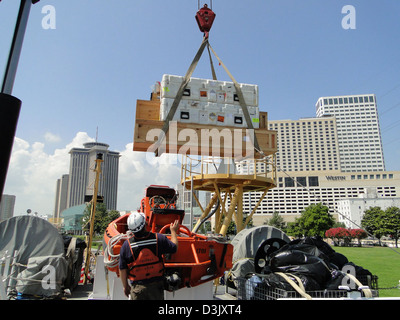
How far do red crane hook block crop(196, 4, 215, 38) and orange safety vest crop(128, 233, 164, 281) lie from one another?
1009 cm

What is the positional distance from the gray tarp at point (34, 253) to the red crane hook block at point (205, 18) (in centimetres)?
935

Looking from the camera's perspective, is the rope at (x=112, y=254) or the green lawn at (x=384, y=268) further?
the green lawn at (x=384, y=268)

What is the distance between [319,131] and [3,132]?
20127cm

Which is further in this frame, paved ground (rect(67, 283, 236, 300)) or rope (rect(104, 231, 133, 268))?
paved ground (rect(67, 283, 236, 300))

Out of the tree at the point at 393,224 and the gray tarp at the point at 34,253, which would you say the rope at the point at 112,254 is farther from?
the tree at the point at 393,224

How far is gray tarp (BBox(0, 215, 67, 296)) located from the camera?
762cm

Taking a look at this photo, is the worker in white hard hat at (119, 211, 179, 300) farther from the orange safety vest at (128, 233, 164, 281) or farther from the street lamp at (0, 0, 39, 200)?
the street lamp at (0, 0, 39, 200)

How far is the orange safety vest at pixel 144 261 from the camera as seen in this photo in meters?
3.74

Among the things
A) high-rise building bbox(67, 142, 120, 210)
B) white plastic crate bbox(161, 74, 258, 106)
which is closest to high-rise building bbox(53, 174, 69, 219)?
high-rise building bbox(67, 142, 120, 210)

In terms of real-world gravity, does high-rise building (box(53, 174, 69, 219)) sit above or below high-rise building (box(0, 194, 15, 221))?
above

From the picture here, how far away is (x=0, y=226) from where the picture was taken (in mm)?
8641

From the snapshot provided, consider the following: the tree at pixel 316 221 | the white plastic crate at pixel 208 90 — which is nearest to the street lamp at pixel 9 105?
the white plastic crate at pixel 208 90
